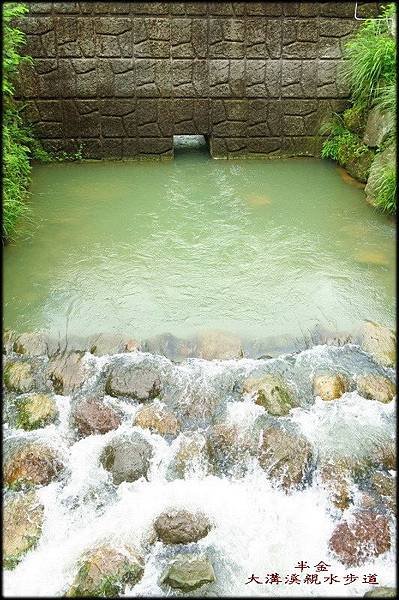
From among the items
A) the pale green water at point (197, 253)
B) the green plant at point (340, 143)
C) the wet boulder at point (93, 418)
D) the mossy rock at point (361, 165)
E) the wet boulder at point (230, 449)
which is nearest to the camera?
the wet boulder at point (230, 449)

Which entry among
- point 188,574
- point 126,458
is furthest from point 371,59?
→ point 188,574

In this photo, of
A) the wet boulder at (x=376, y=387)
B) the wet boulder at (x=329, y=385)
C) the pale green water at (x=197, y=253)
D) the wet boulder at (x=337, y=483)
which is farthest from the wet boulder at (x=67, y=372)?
the wet boulder at (x=376, y=387)

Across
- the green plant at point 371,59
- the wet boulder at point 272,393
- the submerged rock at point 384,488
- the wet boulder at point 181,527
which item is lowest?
the wet boulder at point 181,527

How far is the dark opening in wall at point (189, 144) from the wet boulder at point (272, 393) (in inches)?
168

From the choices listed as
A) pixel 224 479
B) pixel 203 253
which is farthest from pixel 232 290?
pixel 224 479

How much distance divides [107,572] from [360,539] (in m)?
1.23

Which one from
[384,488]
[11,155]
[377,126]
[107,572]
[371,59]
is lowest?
[107,572]

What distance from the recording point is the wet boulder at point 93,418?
11.1ft

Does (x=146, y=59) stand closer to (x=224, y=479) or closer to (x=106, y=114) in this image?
(x=106, y=114)

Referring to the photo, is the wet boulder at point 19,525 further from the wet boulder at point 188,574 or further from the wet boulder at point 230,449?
the wet boulder at point 230,449

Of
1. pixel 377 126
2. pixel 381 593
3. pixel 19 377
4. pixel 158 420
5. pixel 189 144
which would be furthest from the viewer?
pixel 189 144

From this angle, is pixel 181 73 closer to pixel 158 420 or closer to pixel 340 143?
pixel 340 143

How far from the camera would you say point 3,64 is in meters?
4.36

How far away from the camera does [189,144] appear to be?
24.8 ft
